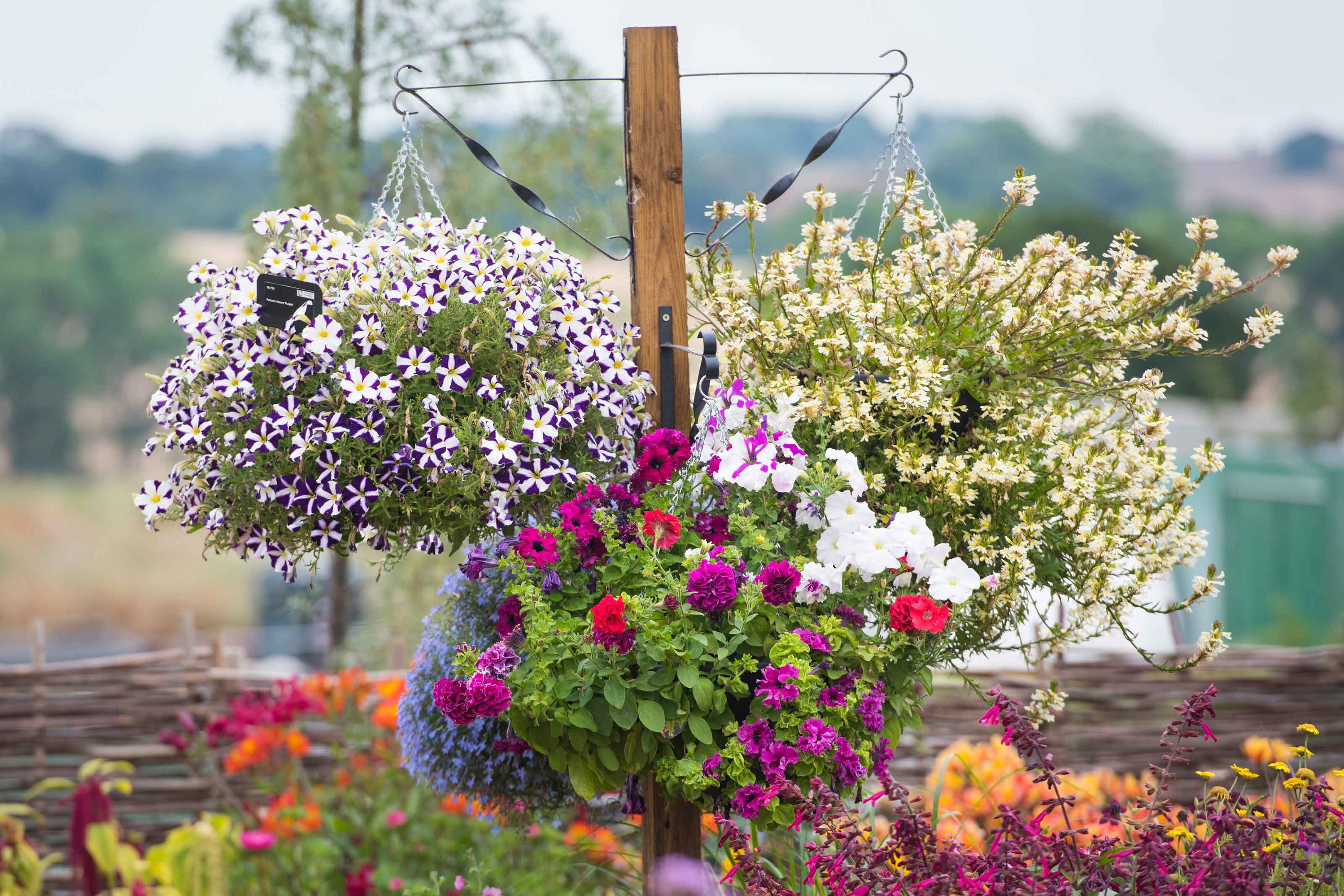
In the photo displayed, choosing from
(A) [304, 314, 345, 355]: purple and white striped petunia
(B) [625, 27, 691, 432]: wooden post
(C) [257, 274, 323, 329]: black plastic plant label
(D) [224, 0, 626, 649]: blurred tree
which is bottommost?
(A) [304, 314, 345, 355]: purple and white striped petunia

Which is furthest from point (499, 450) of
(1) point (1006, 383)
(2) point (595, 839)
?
(2) point (595, 839)

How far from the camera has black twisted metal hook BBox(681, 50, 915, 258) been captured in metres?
2.10

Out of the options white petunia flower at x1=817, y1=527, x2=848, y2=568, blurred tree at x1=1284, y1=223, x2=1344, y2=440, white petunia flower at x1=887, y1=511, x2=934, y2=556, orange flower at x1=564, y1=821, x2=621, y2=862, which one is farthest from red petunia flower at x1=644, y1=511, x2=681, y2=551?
blurred tree at x1=1284, y1=223, x2=1344, y2=440

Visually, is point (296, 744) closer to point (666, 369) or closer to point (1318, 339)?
point (666, 369)

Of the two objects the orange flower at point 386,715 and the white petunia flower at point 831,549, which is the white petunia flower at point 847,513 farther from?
the orange flower at point 386,715

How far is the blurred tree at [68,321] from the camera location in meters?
23.8

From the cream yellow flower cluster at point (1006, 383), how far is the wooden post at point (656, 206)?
0.12 m

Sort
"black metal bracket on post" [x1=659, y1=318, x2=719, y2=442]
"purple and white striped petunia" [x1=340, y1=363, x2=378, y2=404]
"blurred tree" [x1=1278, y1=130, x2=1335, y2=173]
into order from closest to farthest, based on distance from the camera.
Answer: "purple and white striped petunia" [x1=340, y1=363, x2=378, y2=404], "black metal bracket on post" [x1=659, y1=318, x2=719, y2=442], "blurred tree" [x1=1278, y1=130, x2=1335, y2=173]

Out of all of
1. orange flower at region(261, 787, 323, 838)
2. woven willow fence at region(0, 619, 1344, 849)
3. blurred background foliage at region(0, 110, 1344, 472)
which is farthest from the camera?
blurred background foliage at region(0, 110, 1344, 472)

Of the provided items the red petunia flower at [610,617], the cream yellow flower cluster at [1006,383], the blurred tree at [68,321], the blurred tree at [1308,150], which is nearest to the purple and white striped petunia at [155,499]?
the red petunia flower at [610,617]

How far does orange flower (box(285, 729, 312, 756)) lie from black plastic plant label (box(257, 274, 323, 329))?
2.16 metres

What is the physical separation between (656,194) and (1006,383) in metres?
0.80

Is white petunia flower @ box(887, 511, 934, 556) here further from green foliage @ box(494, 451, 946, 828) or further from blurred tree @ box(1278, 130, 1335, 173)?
blurred tree @ box(1278, 130, 1335, 173)

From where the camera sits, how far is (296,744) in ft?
11.7
